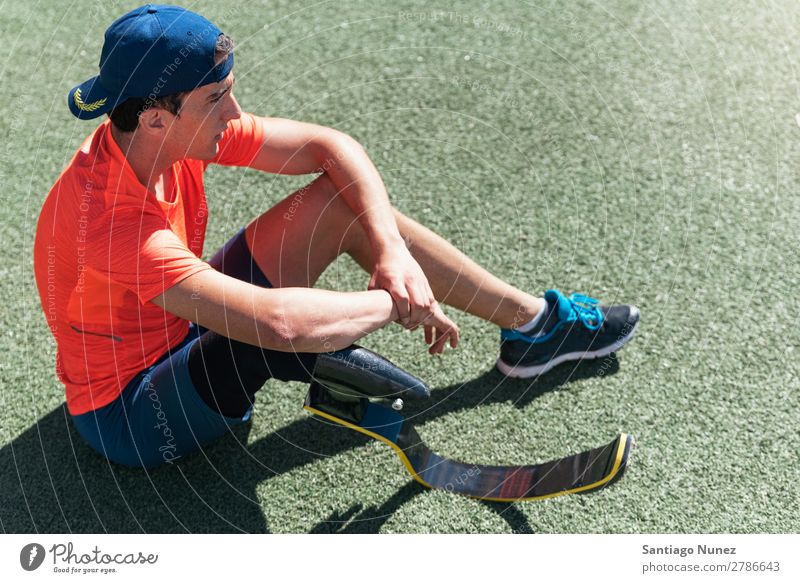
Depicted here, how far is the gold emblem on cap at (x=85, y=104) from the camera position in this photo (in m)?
1.88

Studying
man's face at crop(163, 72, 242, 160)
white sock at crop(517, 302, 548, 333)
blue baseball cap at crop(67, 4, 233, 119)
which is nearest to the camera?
blue baseball cap at crop(67, 4, 233, 119)

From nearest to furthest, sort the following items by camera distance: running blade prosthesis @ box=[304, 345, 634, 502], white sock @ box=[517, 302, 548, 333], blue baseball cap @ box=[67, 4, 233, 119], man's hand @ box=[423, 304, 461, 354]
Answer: blue baseball cap @ box=[67, 4, 233, 119] < running blade prosthesis @ box=[304, 345, 634, 502] < man's hand @ box=[423, 304, 461, 354] < white sock @ box=[517, 302, 548, 333]

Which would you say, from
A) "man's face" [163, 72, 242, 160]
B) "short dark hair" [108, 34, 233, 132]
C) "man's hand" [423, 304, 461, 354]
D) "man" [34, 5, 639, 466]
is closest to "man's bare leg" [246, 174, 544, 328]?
"man" [34, 5, 639, 466]

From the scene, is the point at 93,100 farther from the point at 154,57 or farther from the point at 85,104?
the point at 154,57

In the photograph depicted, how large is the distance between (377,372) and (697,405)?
1005mm

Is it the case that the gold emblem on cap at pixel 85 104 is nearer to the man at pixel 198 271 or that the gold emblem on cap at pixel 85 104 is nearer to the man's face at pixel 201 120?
the man at pixel 198 271

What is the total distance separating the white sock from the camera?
2.51 m

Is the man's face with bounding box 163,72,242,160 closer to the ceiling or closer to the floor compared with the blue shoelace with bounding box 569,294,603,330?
closer to the ceiling

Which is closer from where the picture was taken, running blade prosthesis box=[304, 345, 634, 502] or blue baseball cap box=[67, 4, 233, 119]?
blue baseball cap box=[67, 4, 233, 119]

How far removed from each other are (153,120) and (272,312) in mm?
497

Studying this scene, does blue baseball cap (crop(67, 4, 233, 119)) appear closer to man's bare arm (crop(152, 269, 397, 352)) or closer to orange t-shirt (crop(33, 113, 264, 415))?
orange t-shirt (crop(33, 113, 264, 415))

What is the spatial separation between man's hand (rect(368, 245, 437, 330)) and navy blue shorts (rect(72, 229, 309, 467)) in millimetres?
273

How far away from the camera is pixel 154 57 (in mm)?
1792

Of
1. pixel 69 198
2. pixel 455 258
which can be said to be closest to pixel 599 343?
pixel 455 258
